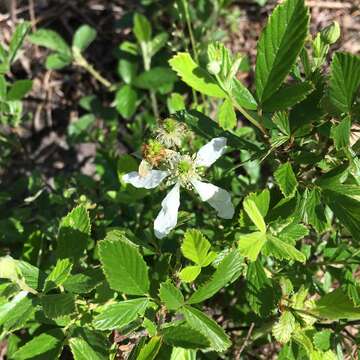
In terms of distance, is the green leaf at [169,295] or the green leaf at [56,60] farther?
the green leaf at [56,60]

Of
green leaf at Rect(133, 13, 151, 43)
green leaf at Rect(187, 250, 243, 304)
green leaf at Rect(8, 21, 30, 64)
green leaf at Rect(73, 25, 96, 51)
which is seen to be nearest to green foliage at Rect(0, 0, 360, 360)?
green leaf at Rect(187, 250, 243, 304)

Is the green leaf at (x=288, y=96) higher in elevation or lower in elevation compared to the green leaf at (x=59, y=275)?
higher

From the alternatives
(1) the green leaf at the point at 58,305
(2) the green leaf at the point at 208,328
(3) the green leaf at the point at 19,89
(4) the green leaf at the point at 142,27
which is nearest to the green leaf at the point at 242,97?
(2) the green leaf at the point at 208,328

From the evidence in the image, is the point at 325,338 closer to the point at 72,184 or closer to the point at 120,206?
the point at 120,206

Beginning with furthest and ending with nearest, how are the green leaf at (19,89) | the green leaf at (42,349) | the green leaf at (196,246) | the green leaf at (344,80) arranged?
the green leaf at (19,89) → the green leaf at (42,349) → the green leaf at (196,246) → the green leaf at (344,80)

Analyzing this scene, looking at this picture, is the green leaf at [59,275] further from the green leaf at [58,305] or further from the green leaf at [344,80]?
the green leaf at [344,80]

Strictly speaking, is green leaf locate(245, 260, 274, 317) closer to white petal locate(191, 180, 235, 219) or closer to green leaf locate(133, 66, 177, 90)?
white petal locate(191, 180, 235, 219)
